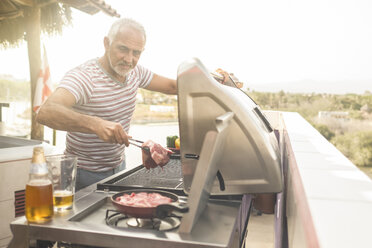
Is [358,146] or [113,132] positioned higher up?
[113,132]

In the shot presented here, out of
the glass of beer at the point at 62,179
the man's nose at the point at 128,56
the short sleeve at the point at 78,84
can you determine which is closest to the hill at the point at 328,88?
the man's nose at the point at 128,56

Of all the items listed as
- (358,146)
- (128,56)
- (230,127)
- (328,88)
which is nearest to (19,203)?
(128,56)

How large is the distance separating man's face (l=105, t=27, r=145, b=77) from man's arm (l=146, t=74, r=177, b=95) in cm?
47

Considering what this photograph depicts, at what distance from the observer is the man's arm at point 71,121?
120 cm

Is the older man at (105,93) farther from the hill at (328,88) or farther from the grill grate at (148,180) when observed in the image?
the hill at (328,88)

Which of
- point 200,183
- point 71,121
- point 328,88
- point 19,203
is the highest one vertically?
point 328,88

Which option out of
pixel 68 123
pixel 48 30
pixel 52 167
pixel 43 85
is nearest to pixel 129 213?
pixel 52 167

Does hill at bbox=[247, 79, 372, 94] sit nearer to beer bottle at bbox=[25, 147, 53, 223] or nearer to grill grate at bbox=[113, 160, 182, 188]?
grill grate at bbox=[113, 160, 182, 188]

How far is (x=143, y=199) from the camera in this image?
41.4 inches

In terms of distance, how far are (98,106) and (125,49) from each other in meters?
0.36

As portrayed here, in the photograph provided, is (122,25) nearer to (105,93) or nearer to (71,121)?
(105,93)

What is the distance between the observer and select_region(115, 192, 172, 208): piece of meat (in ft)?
3.30

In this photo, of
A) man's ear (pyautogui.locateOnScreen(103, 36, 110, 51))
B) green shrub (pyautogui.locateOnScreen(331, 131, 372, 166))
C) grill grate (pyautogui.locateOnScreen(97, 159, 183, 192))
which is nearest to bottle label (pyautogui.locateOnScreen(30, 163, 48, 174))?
grill grate (pyautogui.locateOnScreen(97, 159, 183, 192))

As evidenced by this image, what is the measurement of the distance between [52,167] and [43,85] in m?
4.52
